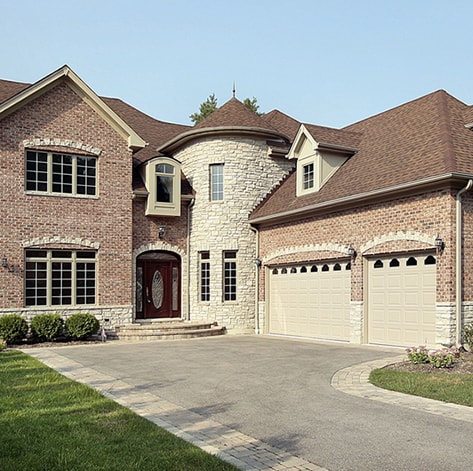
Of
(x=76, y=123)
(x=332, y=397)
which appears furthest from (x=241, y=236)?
(x=332, y=397)

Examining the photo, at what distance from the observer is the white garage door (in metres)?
16.8

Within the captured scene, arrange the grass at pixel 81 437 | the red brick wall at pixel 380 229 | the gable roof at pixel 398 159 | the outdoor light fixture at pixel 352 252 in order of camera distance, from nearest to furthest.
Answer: the grass at pixel 81 437 → the red brick wall at pixel 380 229 → the gable roof at pixel 398 159 → the outdoor light fixture at pixel 352 252

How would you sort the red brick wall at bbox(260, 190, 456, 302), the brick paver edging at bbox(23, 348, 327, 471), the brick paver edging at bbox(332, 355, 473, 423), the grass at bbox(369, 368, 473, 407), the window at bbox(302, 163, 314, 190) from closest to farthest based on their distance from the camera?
the brick paver edging at bbox(23, 348, 327, 471) < the brick paver edging at bbox(332, 355, 473, 423) < the grass at bbox(369, 368, 473, 407) < the red brick wall at bbox(260, 190, 456, 302) < the window at bbox(302, 163, 314, 190)

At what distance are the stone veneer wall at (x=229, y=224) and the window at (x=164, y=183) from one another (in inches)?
40.9

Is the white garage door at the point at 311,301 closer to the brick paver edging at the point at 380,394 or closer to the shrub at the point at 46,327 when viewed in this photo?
the brick paver edging at the point at 380,394

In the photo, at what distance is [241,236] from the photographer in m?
20.8

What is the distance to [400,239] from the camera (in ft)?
48.2

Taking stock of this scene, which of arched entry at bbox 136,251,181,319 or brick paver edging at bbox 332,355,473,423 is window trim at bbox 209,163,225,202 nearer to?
arched entry at bbox 136,251,181,319

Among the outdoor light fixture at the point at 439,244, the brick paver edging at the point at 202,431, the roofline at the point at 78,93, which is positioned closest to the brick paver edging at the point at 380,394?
the brick paver edging at the point at 202,431

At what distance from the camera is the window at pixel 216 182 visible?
822 inches

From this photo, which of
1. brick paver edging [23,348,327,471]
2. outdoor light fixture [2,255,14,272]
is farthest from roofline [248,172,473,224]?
brick paver edging [23,348,327,471]

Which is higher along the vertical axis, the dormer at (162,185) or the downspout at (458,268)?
the dormer at (162,185)

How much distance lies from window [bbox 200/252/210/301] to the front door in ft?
3.07

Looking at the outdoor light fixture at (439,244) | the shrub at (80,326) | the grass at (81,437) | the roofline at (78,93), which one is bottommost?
the shrub at (80,326)
